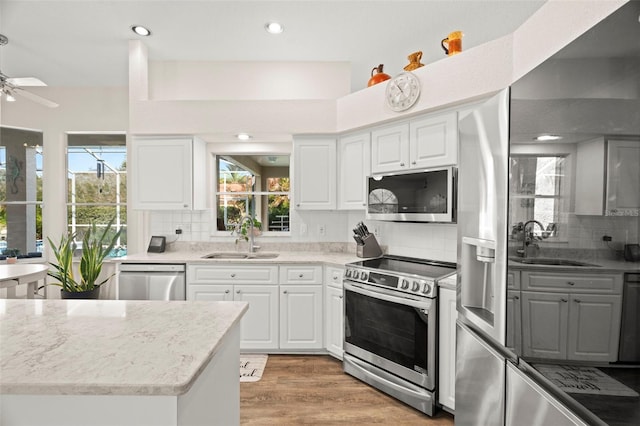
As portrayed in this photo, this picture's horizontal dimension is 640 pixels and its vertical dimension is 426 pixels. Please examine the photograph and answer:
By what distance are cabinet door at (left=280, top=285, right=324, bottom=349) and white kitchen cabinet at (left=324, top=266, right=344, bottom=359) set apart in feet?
0.23

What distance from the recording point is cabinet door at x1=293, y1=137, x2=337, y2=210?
11.3ft

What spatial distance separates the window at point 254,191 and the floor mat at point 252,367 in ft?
4.77

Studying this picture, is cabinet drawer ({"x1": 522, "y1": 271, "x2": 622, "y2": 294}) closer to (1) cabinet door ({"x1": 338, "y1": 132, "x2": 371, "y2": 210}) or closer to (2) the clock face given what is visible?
(2) the clock face

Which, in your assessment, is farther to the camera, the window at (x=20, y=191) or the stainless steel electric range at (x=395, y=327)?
the window at (x=20, y=191)

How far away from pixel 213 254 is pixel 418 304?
2.34 metres

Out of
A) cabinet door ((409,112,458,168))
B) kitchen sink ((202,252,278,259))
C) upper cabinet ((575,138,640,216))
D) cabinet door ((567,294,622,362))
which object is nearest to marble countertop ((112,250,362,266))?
kitchen sink ((202,252,278,259))

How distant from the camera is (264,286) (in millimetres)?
3197

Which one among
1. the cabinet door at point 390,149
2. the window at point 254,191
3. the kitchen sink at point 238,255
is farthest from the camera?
the window at point 254,191

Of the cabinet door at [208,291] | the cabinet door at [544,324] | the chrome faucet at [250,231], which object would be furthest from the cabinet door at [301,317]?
the cabinet door at [544,324]

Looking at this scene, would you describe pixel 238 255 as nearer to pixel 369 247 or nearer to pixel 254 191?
pixel 254 191

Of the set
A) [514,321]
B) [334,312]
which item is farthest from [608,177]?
[334,312]

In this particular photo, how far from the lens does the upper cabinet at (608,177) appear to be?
77 cm

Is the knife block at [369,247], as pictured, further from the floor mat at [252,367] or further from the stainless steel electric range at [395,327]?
the floor mat at [252,367]

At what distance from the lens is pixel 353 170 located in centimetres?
330
